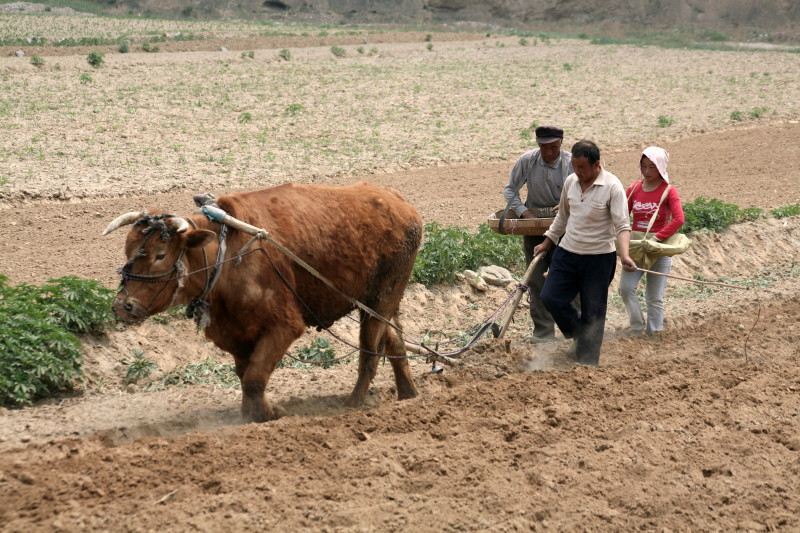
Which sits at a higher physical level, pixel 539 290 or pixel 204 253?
pixel 204 253

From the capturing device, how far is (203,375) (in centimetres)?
835

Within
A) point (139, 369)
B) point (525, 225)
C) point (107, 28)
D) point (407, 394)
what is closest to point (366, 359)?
point (407, 394)

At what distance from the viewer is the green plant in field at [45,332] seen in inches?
286

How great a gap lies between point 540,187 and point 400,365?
8.50 feet

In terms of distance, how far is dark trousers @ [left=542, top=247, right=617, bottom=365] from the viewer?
8273 millimetres

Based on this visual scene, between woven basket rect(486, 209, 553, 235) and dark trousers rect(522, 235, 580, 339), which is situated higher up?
woven basket rect(486, 209, 553, 235)

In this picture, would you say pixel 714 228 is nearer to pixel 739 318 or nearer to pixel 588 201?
pixel 739 318

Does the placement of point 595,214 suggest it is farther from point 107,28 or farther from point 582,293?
point 107,28

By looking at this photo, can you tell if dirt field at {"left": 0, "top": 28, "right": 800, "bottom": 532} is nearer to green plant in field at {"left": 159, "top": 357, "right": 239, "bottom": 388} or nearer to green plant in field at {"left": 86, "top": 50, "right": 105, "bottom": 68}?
green plant in field at {"left": 159, "top": 357, "right": 239, "bottom": 388}

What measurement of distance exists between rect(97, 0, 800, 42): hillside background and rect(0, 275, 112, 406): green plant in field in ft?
184

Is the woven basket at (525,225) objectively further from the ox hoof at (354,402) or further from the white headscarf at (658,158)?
the ox hoof at (354,402)

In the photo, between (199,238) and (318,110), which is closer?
(199,238)

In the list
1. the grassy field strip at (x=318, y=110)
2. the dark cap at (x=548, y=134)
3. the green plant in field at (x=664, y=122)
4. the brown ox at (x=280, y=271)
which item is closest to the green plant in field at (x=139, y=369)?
the brown ox at (x=280, y=271)

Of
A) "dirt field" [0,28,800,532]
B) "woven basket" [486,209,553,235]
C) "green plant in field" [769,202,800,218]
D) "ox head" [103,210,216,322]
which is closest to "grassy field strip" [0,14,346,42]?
"dirt field" [0,28,800,532]
